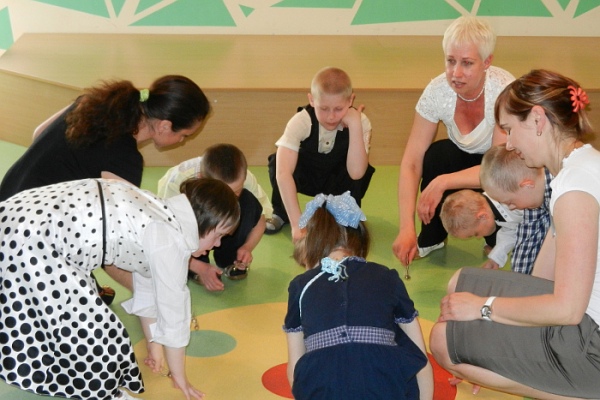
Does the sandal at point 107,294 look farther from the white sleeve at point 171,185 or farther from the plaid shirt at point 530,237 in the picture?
the plaid shirt at point 530,237

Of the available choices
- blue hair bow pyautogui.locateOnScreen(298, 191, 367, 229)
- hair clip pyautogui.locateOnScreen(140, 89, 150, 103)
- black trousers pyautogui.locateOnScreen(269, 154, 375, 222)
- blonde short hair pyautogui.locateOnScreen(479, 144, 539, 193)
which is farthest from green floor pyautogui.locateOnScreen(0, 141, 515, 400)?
hair clip pyautogui.locateOnScreen(140, 89, 150, 103)

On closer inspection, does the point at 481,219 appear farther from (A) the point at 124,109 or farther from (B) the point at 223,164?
(A) the point at 124,109

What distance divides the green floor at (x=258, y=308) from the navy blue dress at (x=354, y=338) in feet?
1.61

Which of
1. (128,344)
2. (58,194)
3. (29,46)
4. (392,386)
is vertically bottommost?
(29,46)

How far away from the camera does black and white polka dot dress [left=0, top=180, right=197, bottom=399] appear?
1.96m

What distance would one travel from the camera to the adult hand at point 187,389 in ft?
6.97

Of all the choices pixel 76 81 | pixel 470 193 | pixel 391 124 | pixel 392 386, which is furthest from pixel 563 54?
pixel 392 386

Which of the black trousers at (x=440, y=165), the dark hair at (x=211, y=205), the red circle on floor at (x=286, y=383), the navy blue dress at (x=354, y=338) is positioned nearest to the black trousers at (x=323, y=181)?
the black trousers at (x=440, y=165)

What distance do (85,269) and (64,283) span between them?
86mm

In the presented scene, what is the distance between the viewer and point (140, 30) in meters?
5.02

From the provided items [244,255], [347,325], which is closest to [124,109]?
[244,255]

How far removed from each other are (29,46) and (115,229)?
9.76 ft

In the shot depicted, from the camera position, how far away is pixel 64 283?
1.97m

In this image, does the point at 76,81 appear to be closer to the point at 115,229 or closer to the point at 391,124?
the point at 391,124
